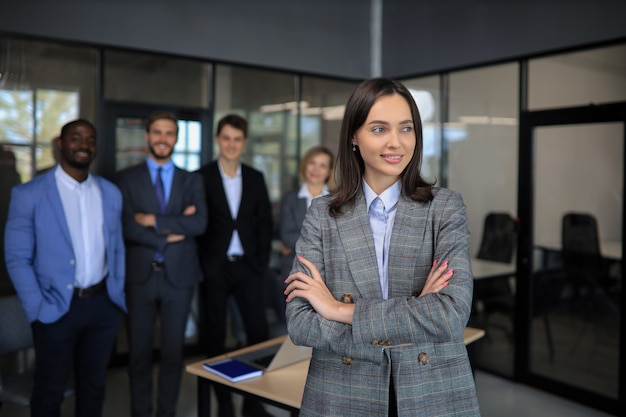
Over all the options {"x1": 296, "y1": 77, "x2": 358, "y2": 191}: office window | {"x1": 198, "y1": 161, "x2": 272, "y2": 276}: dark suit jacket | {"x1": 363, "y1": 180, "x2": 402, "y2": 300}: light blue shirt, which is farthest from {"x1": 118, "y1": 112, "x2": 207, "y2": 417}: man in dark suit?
{"x1": 363, "y1": 180, "x2": 402, "y2": 300}: light blue shirt

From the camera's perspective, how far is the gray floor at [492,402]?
4039 millimetres

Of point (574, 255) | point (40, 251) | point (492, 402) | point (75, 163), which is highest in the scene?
point (75, 163)

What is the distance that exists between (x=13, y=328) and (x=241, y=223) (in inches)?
62.1

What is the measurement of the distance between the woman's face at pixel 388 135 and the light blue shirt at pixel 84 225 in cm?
219

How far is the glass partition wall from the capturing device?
431cm

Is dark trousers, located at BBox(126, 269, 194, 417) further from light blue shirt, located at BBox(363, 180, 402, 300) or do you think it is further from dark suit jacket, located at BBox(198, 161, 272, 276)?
light blue shirt, located at BBox(363, 180, 402, 300)

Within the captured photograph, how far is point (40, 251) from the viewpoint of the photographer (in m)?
3.10

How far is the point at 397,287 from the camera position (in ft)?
5.15

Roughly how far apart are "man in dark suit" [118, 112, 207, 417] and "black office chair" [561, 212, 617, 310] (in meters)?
2.85

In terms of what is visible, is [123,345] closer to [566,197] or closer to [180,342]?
[180,342]

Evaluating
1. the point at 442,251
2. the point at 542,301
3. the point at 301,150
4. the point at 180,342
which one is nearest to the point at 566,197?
the point at 542,301

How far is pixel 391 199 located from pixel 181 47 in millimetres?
3937

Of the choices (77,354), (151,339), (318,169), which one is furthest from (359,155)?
(318,169)

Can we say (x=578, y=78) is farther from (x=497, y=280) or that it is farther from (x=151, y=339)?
(x=151, y=339)
